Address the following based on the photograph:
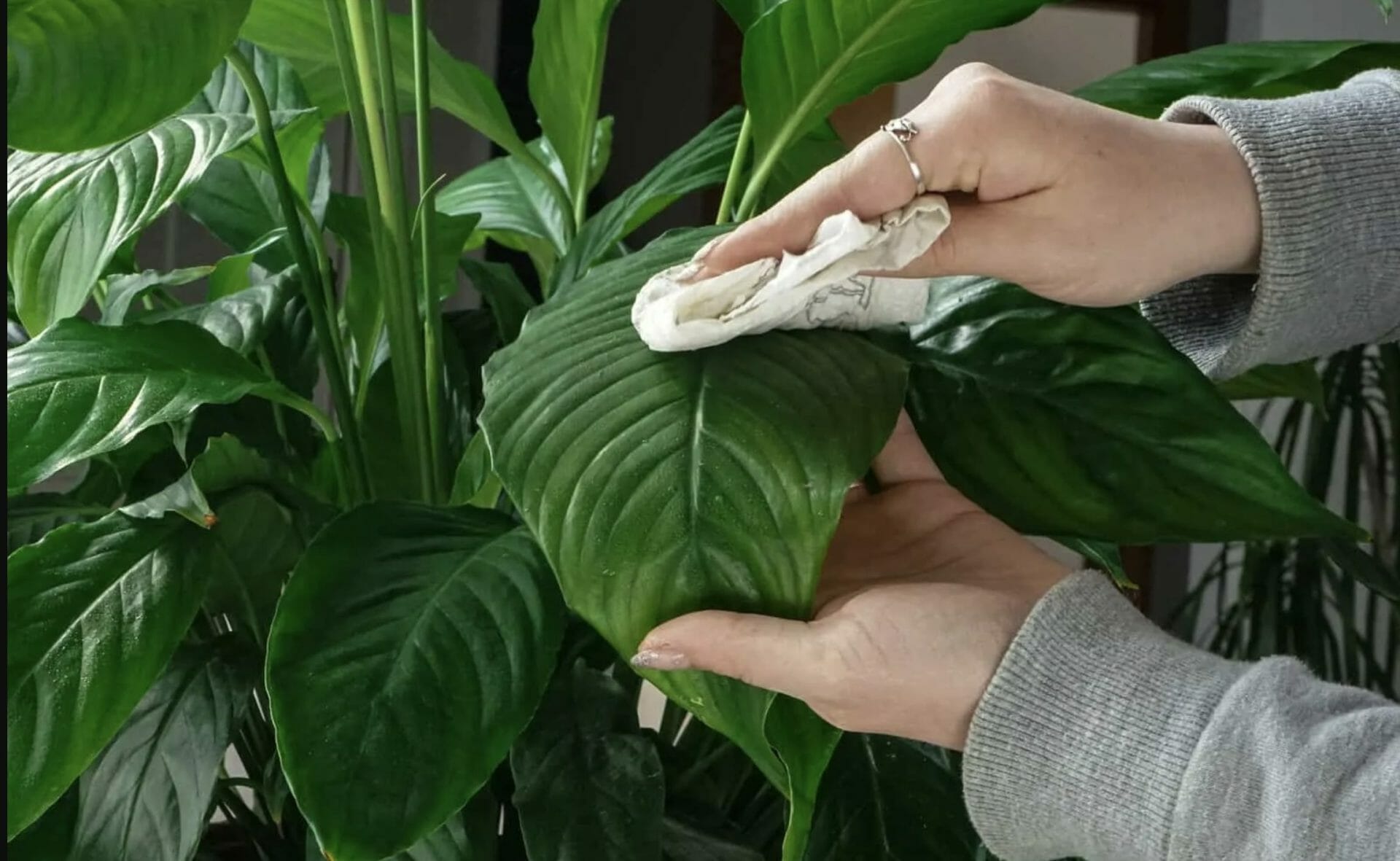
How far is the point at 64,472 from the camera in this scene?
1039 millimetres

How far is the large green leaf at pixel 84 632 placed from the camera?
0.42 meters

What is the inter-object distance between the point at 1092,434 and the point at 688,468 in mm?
175

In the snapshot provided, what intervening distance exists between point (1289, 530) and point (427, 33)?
1.39 ft

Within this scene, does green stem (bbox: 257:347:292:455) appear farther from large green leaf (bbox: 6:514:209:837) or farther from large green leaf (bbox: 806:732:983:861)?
large green leaf (bbox: 806:732:983:861)

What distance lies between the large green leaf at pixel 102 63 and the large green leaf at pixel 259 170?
0.48 feet

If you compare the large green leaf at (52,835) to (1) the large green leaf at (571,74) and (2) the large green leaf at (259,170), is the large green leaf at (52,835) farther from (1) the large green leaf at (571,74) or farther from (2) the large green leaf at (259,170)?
(1) the large green leaf at (571,74)

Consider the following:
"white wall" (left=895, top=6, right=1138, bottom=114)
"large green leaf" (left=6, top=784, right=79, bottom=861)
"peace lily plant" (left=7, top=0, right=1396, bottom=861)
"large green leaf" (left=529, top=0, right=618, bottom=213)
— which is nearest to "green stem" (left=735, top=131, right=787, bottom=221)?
"peace lily plant" (left=7, top=0, right=1396, bottom=861)

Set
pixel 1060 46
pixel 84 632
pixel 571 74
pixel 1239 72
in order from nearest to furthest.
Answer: pixel 84 632 < pixel 1239 72 < pixel 571 74 < pixel 1060 46

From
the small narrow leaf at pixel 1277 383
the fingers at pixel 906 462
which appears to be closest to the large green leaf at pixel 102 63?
the fingers at pixel 906 462

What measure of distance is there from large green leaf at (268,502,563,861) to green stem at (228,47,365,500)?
4.4 inches

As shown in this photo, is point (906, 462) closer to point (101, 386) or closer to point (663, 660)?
point (663, 660)

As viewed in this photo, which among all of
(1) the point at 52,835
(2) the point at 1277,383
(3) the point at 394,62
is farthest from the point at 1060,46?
(1) the point at 52,835

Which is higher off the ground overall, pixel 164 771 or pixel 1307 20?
pixel 1307 20

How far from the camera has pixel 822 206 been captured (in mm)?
410
